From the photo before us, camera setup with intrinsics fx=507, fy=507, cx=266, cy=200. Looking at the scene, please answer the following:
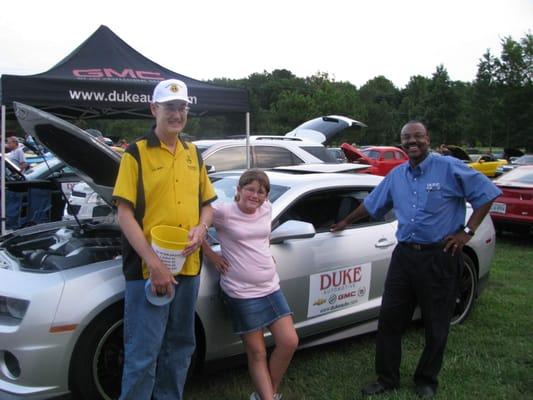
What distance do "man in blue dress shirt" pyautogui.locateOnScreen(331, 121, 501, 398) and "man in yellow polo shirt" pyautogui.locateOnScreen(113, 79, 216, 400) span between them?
1363mm

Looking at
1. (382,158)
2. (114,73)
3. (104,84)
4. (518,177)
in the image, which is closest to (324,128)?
(382,158)

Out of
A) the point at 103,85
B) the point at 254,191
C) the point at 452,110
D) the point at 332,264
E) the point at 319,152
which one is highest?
the point at 103,85

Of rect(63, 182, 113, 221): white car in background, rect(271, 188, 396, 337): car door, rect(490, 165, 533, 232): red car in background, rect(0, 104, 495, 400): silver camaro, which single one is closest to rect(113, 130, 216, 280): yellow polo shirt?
rect(0, 104, 495, 400): silver camaro

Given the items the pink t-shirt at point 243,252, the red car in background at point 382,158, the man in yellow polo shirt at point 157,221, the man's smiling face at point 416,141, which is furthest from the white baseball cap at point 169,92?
the red car in background at point 382,158

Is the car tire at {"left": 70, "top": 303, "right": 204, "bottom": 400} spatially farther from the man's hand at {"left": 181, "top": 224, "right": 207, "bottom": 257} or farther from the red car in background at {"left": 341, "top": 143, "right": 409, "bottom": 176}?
the red car in background at {"left": 341, "top": 143, "right": 409, "bottom": 176}

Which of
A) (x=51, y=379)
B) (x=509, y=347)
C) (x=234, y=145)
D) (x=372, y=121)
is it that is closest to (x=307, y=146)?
(x=234, y=145)

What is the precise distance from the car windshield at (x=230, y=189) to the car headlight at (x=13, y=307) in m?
1.58

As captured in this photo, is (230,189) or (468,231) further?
(230,189)

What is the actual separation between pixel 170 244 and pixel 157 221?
Result: 14cm

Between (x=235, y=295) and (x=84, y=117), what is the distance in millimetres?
7236

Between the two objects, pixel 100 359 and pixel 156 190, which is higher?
pixel 156 190

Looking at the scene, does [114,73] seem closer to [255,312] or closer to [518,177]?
[255,312]

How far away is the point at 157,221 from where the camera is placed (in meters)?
2.32

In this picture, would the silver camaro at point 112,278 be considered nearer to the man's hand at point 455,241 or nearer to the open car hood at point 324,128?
the man's hand at point 455,241
